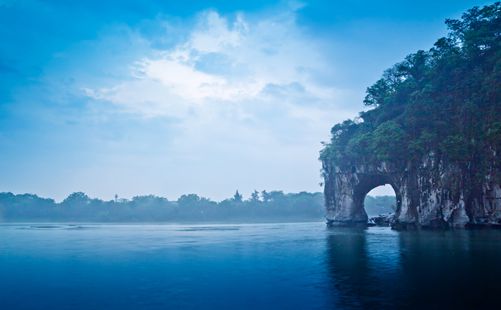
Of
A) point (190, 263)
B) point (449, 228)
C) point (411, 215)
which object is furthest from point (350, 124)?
point (190, 263)

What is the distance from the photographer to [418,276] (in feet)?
49.0

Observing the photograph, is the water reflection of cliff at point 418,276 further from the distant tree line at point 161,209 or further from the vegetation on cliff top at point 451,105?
the distant tree line at point 161,209

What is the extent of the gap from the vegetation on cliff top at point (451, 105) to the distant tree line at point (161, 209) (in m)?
88.1

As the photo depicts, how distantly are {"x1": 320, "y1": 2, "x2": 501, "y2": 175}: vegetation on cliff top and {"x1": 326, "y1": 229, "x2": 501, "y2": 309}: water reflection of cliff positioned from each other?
16688 millimetres

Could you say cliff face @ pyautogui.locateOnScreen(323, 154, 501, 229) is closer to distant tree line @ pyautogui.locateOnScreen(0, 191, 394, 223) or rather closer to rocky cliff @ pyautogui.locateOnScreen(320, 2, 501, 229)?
rocky cliff @ pyautogui.locateOnScreen(320, 2, 501, 229)

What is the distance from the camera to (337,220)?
62375mm

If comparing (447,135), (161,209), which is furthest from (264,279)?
(161,209)

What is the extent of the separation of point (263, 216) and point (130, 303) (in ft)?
427

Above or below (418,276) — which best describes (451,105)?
above

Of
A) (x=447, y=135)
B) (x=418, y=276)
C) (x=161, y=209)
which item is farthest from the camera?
(x=161, y=209)

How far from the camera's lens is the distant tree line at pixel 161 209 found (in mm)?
135125

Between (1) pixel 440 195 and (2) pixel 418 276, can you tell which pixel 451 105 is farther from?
(2) pixel 418 276

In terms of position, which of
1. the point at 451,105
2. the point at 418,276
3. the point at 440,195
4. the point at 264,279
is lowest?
the point at 264,279

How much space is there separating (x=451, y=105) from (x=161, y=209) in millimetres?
116749
